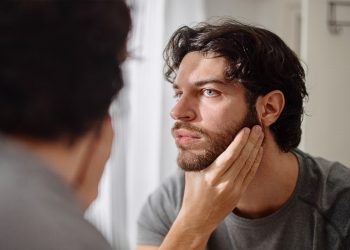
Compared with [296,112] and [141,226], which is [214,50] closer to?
[296,112]

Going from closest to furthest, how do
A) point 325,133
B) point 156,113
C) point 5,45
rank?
point 5,45 < point 325,133 < point 156,113

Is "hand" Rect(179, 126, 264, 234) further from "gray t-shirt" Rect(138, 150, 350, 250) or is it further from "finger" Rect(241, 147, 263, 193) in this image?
"gray t-shirt" Rect(138, 150, 350, 250)

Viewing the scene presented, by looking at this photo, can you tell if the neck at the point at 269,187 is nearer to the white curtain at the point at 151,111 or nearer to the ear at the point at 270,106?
the ear at the point at 270,106

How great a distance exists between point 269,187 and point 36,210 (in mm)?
898

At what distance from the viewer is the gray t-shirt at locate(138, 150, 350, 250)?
1003 millimetres

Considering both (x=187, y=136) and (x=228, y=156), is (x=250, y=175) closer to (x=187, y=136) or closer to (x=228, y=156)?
(x=228, y=156)

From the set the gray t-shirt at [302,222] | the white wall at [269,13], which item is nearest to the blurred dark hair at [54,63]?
the gray t-shirt at [302,222]

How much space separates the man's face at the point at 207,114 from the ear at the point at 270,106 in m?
0.06

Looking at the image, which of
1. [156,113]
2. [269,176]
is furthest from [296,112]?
[156,113]

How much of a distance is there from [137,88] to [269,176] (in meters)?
0.82

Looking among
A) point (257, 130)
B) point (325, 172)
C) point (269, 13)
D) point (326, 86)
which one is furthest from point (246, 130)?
point (269, 13)

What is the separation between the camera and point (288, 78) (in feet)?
3.77

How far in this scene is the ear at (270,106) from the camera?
3.67ft

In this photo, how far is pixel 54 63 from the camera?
0.31m
